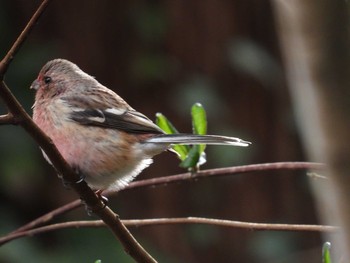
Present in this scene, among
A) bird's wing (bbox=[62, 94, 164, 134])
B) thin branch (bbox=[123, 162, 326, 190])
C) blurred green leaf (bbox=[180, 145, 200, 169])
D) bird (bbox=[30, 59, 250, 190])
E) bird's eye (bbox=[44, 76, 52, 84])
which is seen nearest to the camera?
thin branch (bbox=[123, 162, 326, 190])

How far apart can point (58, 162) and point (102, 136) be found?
49.9 inches

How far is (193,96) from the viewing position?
19.5 feet

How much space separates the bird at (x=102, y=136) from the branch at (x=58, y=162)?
2.45 feet

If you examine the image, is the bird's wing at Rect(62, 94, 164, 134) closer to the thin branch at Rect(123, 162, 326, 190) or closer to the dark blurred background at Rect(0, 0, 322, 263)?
the thin branch at Rect(123, 162, 326, 190)

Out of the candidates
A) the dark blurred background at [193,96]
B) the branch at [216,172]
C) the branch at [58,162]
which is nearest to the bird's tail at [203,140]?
the branch at [216,172]

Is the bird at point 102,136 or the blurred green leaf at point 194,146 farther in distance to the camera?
the bird at point 102,136

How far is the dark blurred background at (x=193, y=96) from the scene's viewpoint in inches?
232

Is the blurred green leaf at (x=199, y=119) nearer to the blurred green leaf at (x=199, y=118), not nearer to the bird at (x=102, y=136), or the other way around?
the blurred green leaf at (x=199, y=118)

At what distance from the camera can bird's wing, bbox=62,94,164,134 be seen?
334 cm

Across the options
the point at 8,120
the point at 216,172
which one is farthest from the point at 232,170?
the point at 8,120

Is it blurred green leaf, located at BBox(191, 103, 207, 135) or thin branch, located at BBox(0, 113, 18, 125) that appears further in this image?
blurred green leaf, located at BBox(191, 103, 207, 135)

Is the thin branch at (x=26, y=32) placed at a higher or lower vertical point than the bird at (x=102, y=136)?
higher

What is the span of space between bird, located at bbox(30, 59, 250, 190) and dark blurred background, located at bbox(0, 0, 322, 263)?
2.17 metres

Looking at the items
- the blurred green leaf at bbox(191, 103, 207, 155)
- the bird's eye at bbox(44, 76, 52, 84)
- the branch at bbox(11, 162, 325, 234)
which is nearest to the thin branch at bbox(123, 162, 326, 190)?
the branch at bbox(11, 162, 325, 234)
